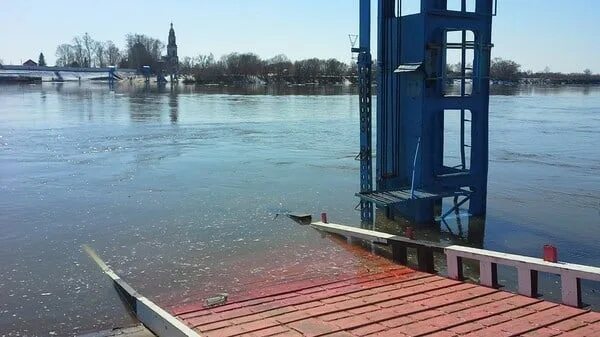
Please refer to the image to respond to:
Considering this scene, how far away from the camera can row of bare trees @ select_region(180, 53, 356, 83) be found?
122m

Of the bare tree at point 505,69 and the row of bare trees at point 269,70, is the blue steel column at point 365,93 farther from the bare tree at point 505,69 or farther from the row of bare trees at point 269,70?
the bare tree at point 505,69

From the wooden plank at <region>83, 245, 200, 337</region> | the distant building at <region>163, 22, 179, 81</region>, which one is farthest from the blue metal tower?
the distant building at <region>163, 22, 179, 81</region>

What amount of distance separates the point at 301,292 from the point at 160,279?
2.06 m

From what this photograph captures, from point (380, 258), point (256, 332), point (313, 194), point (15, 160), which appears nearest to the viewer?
point (256, 332)

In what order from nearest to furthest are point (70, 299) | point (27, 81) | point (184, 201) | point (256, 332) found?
point (256, 332), point (70, 299), point (184, 201), point (27, 81)

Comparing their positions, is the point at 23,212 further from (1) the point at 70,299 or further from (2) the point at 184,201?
(1) the point at 70,299

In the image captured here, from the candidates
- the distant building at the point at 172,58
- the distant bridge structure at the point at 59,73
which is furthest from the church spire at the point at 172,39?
the distant bridge structure at the point at 59,73

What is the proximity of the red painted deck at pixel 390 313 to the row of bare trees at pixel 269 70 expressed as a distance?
115 meters

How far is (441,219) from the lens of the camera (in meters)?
10.1

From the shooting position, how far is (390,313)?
17.0ft

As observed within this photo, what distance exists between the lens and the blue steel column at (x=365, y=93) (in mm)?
9711

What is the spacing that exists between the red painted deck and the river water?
1.17m

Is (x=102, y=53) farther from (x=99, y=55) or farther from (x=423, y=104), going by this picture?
(x=423, y=104)

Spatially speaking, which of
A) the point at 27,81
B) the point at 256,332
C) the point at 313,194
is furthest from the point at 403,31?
the point at 27,81
